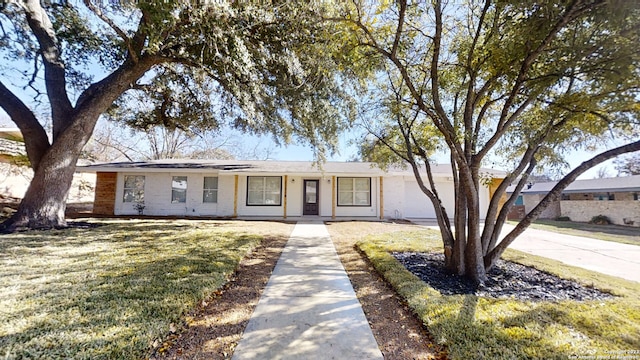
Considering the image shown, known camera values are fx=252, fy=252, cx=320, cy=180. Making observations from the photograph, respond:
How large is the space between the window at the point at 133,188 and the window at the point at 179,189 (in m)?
1.57

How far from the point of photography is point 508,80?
4270mm

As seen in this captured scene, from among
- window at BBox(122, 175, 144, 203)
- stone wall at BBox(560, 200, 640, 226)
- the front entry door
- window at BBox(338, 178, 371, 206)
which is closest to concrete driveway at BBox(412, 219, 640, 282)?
window at BBox(338, 178, 371, 206)

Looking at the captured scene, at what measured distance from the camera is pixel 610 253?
6.73m

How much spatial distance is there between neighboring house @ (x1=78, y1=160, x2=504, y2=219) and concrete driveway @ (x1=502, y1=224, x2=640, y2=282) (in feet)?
16.8

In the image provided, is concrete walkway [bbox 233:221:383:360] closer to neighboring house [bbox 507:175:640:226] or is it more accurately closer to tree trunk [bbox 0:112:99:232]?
tree trunk [bbox 0:112:99:232]

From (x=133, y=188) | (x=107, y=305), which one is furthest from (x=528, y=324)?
(x=133, y=188)

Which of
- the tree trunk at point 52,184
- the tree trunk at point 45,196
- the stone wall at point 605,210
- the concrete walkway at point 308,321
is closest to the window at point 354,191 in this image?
the concrete walkway at point 308,321

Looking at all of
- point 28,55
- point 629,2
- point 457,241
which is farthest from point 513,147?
point 28,55

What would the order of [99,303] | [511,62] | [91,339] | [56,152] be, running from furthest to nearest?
[56,152] < [511,62] < [99,303] < [91,339]

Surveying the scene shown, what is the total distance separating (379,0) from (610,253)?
28.8 ft

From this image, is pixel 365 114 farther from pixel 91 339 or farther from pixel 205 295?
pixel 91 339

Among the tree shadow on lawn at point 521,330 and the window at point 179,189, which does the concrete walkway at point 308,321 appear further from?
the window at point 179,189

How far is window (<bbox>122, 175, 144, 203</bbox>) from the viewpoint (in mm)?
13062

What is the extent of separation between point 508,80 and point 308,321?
4.89 meters
